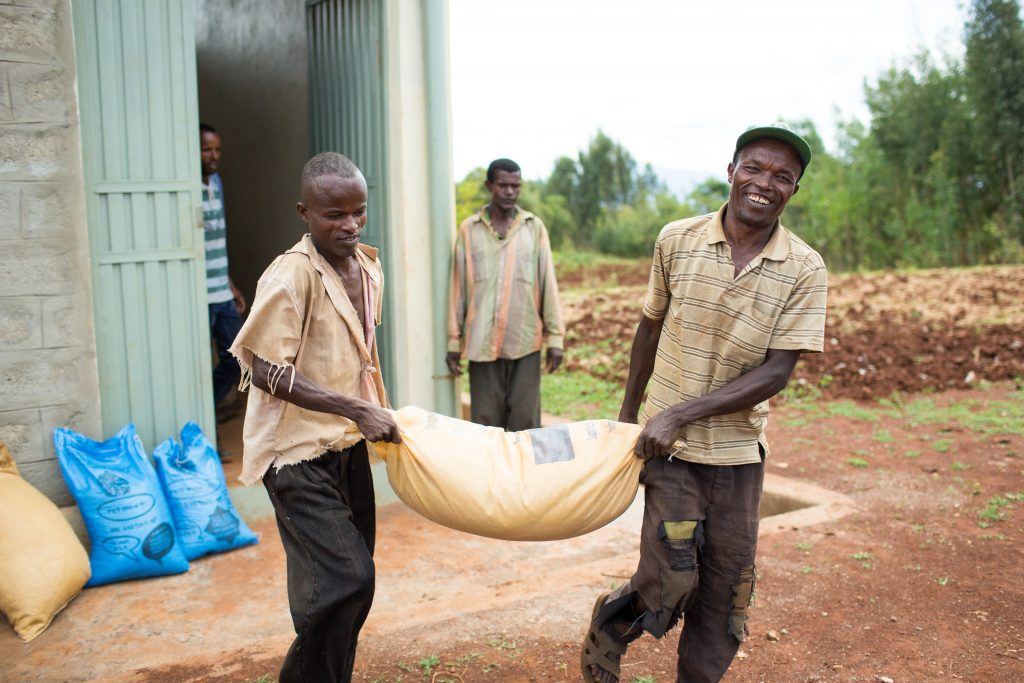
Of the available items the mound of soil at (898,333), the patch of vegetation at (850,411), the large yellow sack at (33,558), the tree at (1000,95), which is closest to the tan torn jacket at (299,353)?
the large yellow sack at (33,558)

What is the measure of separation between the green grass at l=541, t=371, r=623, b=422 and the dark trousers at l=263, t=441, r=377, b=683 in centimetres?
484

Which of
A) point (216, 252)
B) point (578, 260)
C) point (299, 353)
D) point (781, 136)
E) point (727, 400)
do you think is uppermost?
point (781, 136)

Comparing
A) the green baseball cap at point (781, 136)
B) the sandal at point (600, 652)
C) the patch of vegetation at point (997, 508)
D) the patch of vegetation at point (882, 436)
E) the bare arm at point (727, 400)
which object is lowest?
the patch of vegetation at point (882, 436)

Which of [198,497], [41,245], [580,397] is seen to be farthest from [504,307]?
[580,397]

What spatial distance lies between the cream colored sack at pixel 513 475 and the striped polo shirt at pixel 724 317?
0.23 meters

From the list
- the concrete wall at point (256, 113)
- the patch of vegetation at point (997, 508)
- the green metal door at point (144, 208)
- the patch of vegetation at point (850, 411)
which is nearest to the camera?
the green metal door at point (144, 208)

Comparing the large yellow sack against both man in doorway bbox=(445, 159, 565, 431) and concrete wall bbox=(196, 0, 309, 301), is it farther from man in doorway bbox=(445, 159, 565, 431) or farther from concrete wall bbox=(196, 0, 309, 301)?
concrete wall bbox=(196, 0, 309, 301)

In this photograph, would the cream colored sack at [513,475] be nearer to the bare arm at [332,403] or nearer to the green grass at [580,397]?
the bare arm at [332,403]

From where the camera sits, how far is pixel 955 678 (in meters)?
3.26

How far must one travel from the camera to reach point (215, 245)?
568cm

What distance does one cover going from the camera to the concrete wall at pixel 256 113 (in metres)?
7.23

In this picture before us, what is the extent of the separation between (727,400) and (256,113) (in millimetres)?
6244

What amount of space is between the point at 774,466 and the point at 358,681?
3766mm

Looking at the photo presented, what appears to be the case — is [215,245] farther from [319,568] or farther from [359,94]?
[319,568]
